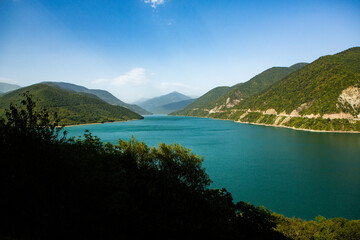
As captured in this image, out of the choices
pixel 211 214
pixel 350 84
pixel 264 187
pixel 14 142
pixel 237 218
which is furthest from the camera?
pixel 350 84

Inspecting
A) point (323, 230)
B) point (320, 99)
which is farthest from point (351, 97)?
point (323, 230)

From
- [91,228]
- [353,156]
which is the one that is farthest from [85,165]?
[353,156]

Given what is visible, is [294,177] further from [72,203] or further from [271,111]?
[271,111]

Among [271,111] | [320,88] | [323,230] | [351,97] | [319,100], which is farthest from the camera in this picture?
[271,111]

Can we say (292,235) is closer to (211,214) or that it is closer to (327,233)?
(327,233)

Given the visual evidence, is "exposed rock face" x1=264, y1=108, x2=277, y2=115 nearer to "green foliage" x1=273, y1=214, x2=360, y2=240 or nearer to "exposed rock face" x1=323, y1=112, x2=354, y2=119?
"exposed rock face" x1=323, y1=112, x2=354, y2=119

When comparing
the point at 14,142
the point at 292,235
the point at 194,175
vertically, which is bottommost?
the point at 292,235

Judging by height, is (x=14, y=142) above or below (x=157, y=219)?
above
